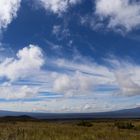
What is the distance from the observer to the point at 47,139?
22.8 m

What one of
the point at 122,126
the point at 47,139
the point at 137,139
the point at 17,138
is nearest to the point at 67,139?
the point at 47,139

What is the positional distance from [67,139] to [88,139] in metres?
1.59

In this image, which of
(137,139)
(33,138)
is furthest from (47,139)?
(137,139)

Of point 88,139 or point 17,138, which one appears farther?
point 88,139

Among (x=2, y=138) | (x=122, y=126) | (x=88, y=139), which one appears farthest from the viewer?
(x=122, y=126)

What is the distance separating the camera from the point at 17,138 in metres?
22.5

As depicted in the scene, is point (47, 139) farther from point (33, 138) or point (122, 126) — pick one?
point (122, 126)

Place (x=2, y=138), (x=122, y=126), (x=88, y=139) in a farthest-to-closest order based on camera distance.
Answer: (x=122, y=126)
(x=88, y=139)
(x=2, y=138)

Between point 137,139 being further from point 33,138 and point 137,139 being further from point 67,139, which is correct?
point 33,138

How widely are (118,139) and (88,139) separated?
2.18 meters

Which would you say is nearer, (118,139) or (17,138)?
(17,138)

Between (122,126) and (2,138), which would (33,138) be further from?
(122,126)

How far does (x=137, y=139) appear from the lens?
82.4ft

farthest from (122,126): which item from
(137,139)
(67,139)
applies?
(67,139)
